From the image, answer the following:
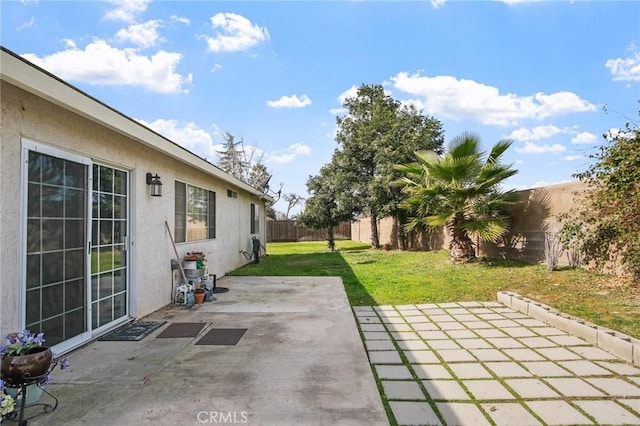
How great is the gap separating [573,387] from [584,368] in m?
0.54

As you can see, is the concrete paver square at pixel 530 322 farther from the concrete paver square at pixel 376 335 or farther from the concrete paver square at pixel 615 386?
the concrete paver square at pixel 376 335

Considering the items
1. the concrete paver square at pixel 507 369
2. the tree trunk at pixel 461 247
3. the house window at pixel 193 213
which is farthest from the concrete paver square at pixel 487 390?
the tree trunk at pixel 461 247

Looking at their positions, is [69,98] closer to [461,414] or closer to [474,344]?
[461,414]

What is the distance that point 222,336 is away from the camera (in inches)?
165

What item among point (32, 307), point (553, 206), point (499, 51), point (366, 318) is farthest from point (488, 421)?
point (499, 51)

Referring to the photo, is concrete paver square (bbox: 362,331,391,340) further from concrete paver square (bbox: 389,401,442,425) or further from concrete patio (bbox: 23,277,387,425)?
concrete paver square (bbox: 389,401,442,425)

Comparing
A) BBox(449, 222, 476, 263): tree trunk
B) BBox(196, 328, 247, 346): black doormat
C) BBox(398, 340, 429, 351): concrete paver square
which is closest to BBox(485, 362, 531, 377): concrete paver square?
BBox(398, 340, 429, 351): concrete paver square

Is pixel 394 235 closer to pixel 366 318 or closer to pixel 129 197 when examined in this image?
pixel 366 318

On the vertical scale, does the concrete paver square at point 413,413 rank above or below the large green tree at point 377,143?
below

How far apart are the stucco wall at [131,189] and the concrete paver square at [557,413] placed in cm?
399

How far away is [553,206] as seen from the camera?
8125 mm

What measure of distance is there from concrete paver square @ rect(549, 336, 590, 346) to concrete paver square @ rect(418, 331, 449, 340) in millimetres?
1177

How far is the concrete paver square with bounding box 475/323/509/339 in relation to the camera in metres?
4.33

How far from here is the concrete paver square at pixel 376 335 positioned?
4277 mm
